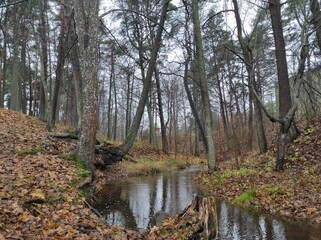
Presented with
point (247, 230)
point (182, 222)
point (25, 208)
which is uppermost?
point (25, 208)

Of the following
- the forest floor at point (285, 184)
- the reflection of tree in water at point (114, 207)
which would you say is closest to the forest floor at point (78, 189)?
the forest floor at point (285, 184)

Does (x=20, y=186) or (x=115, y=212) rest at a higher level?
(x=20, y=186)

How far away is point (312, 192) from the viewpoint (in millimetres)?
7266

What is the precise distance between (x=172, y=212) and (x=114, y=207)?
5.24 ft

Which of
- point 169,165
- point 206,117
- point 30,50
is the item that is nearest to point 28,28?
point 30,50

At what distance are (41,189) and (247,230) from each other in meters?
4.19

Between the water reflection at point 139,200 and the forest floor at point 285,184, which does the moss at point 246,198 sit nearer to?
the forest floor at point 285,184

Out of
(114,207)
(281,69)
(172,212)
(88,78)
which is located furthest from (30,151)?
(281,69)

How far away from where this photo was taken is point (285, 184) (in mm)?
8211

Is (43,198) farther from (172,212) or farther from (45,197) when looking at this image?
(172,212)

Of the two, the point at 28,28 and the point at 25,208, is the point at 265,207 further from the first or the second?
the point at 28,28

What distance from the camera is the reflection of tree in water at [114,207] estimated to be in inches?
274

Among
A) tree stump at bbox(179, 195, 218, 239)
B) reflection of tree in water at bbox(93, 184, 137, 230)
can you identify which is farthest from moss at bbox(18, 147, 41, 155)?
tree stump at bbox(179, 195, 218, 239)

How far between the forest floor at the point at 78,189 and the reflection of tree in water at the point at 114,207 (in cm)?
75
